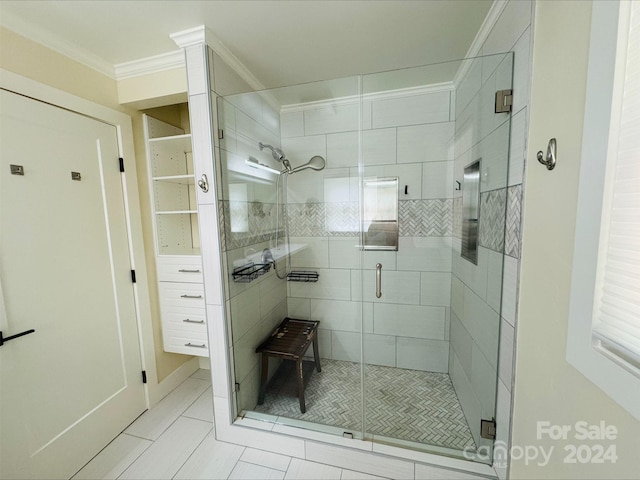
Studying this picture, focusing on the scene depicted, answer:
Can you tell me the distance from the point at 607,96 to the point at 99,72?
2.42m

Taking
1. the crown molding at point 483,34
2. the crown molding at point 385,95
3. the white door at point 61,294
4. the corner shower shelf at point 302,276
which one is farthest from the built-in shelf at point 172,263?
the crown molding at point 483,34

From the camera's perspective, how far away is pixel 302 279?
2.28 metres

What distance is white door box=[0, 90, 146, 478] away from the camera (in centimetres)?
121

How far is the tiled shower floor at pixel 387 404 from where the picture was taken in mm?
1561

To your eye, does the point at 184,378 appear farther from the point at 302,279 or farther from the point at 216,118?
the point at 216,118

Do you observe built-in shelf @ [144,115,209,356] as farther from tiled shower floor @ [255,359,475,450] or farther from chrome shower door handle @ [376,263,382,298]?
chrome shower door handle @ [376,263,382,298]

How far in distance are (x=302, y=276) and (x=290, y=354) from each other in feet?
2.32

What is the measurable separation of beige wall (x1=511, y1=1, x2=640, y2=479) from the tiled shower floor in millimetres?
538

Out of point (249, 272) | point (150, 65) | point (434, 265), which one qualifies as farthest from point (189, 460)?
point (150, 65)

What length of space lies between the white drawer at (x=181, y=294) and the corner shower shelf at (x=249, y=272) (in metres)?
0.34

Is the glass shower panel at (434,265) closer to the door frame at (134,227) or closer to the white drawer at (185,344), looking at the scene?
the white drawer at (185,344)

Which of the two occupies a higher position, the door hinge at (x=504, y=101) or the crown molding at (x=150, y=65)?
the crown molding at (x=150, y=65)

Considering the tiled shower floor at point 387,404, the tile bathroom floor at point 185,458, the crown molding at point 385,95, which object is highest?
the crown molding at point 385,95

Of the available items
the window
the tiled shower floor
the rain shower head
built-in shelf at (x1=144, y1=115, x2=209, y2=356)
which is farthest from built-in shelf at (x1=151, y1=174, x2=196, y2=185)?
the window
